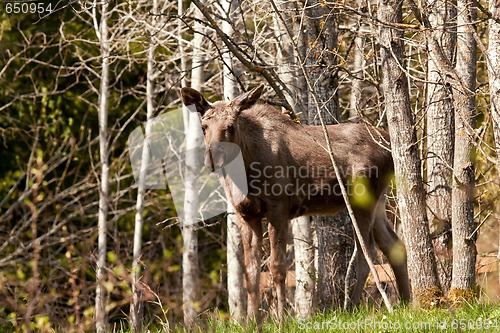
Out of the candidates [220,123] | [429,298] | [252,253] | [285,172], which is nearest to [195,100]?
[220,123]

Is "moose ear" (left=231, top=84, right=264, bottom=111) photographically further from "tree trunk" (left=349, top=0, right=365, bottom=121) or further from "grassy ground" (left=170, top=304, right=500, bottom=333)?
"grassy ground" (left=170, top=304, right=500, bottom=333)

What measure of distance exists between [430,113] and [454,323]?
3.20m

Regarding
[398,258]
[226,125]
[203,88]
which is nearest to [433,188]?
[398,258]

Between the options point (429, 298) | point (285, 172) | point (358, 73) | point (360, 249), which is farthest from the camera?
point (358, 73)

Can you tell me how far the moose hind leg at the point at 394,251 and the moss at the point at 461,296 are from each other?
1752 millimetres

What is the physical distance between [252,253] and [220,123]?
57.6 inches

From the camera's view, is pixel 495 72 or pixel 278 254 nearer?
pixel 495 72

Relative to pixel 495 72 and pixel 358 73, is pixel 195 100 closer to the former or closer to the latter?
pixel 495 72

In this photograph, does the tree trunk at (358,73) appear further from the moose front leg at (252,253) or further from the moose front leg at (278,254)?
the moose front leg at (252,253)

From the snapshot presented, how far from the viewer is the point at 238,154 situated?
912cm

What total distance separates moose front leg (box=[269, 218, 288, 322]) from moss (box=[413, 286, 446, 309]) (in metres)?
1.72

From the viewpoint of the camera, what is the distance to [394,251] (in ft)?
32.7

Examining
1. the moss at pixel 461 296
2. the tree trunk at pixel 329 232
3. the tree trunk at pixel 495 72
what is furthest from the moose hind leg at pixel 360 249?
the tree trunk at pixel 495 72

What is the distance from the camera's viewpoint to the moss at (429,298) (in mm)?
7582
